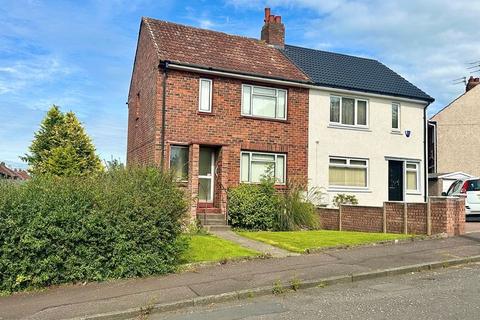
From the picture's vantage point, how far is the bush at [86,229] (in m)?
8.45

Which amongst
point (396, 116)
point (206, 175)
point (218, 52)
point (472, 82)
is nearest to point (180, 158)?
point (206, 175)

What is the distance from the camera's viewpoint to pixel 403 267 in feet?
31.0

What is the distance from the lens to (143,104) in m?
18.6

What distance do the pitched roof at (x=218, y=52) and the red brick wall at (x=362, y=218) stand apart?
5.51 m

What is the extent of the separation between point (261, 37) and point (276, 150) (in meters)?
6.52

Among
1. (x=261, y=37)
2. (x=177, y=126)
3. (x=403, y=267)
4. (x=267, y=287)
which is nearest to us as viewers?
(x=267, y=287)

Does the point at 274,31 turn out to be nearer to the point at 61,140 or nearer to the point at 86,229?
the point at 86,229

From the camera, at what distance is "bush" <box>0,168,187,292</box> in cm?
845

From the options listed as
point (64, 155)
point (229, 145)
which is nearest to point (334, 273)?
point (229, 145)

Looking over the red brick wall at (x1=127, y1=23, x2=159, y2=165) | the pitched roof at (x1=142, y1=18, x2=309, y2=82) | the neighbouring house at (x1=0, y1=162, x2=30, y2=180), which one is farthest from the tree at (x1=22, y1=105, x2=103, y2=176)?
the pitched roof at (x1=142, y1=18, x2=309, y2=82)

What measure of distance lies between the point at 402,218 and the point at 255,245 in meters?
4.84

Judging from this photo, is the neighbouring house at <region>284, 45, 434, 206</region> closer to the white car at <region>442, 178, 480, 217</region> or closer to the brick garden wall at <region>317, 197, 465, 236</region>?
the white car at <region>442, 178, 480, 217</region>

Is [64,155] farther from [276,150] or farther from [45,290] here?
[45,290]

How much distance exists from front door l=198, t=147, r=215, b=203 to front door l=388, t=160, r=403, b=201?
7.91 metres
